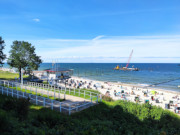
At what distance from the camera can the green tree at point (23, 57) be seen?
24061mm

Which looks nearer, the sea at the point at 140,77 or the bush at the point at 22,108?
the bush at the point at 22,108

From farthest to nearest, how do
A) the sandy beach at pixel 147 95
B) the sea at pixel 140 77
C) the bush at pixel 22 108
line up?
1. the sea at pixel 140 77
2. the sandy beach at pixel 147 95
3. the bush at pixel 22 108

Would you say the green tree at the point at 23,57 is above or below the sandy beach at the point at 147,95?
above

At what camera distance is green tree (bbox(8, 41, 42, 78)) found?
78.9 feet

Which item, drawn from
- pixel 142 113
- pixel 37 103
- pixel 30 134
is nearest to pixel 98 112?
pixel 142 113

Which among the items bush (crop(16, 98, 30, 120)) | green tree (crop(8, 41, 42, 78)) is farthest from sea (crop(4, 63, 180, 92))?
bush (crop(16, 98, 30, 120))

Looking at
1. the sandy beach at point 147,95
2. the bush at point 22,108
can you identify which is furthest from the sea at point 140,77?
the bush at point 22,108

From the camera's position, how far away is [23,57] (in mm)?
24531

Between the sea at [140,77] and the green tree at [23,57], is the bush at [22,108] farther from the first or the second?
the sea at [140,77]

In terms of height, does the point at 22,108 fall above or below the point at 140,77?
above

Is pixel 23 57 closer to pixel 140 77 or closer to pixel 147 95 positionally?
pixel 147 95

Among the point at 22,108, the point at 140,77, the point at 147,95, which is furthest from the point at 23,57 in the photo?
the point at 140,77

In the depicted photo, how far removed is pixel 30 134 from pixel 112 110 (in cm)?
722

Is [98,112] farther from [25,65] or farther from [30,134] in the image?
[25,65]
